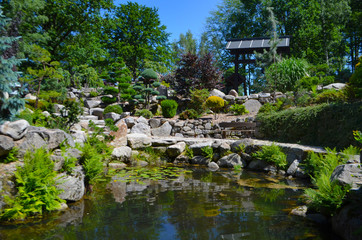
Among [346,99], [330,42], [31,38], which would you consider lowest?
[346,99]

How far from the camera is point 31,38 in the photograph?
615 inches

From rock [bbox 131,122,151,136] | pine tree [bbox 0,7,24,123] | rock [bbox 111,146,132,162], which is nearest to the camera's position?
pine tree [bbox 0,7,24,123]

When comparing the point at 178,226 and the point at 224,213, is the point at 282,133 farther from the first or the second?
the point at 178,226

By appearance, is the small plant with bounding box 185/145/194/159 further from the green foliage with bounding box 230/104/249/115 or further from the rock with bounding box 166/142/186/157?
the green foliage with bounding box 230/104/249/115

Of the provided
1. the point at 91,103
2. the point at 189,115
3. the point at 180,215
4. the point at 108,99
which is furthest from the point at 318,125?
the point at 91,103

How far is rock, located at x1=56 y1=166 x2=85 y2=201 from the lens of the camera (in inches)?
166

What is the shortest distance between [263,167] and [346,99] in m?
4.35

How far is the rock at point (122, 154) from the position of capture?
838 cm

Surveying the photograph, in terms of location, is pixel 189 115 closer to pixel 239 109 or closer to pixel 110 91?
pixel 239 109

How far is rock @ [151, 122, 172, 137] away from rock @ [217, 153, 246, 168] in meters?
4.48

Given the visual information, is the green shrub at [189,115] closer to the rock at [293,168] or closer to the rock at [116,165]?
the rock at [116,165]

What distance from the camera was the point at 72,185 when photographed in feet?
14.5

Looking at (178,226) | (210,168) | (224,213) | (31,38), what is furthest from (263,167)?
(31,38)

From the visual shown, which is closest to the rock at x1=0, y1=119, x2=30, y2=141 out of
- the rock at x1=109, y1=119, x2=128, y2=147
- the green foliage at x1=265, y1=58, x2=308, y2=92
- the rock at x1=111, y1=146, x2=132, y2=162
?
the rock at x1=111, y1=146, x2=132, y2=162
